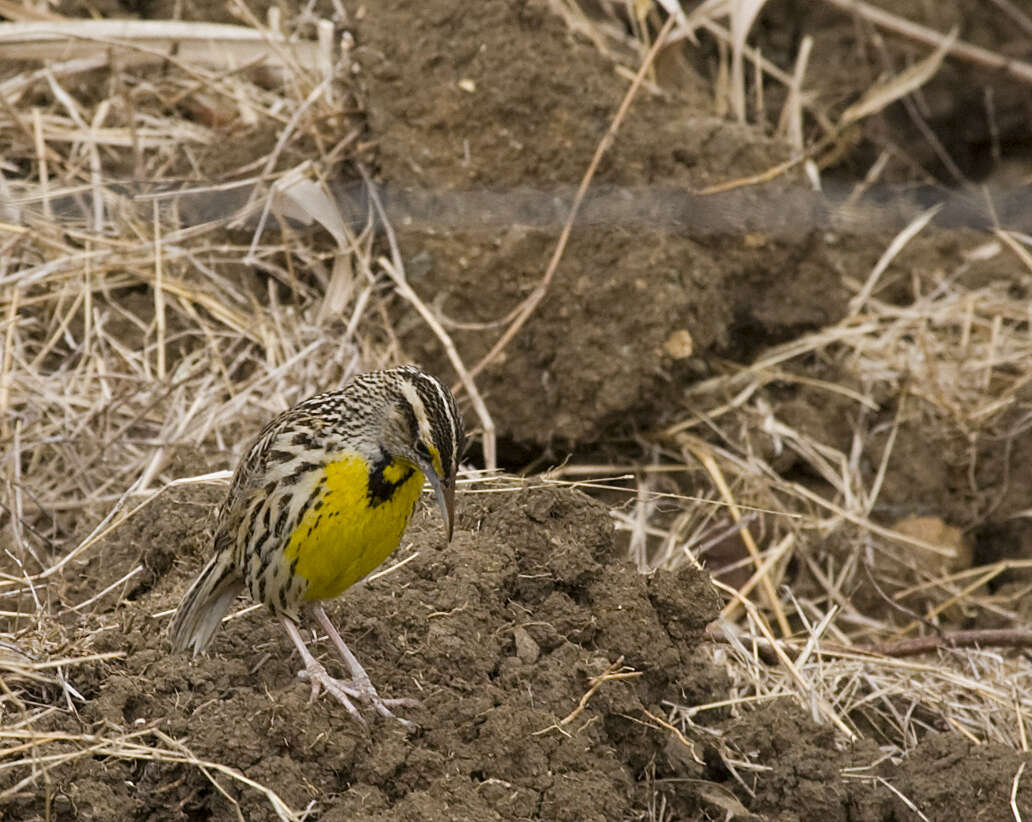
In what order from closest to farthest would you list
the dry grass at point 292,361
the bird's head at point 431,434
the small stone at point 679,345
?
the bird's head at point 431,434 < the dry grass at point 292,361 < the small stone at point 679,345

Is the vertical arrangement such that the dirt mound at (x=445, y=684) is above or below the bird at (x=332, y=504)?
below

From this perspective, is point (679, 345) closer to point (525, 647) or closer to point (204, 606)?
point (525, 647)

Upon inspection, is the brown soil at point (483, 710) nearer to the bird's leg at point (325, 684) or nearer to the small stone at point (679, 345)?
the bird's leg at point (325, 684)

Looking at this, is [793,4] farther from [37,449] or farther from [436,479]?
[436,479]

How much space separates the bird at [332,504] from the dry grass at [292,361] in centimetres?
129

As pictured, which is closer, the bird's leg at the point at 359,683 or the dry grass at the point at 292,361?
the bird's leg at the point at 359,683

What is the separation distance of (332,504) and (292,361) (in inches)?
106

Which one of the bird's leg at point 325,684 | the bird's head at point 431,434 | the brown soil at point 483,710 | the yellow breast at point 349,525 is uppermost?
the bird's head at point 431,434

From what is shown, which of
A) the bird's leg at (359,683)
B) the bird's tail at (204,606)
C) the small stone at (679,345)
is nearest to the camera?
the bird's leg at (359,683)

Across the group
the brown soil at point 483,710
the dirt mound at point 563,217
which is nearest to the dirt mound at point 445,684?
the brown soil at point 483,710

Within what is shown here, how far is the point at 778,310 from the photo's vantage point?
7.96 metres

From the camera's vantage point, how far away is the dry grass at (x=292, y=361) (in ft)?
21.8

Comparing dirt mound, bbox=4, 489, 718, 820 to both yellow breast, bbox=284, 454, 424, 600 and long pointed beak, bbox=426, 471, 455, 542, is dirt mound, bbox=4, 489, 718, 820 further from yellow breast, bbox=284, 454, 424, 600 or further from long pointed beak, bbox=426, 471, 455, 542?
long pointed beak, bbox=426, 471, 455, 542

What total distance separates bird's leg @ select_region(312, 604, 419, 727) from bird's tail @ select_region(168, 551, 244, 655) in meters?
0.30
